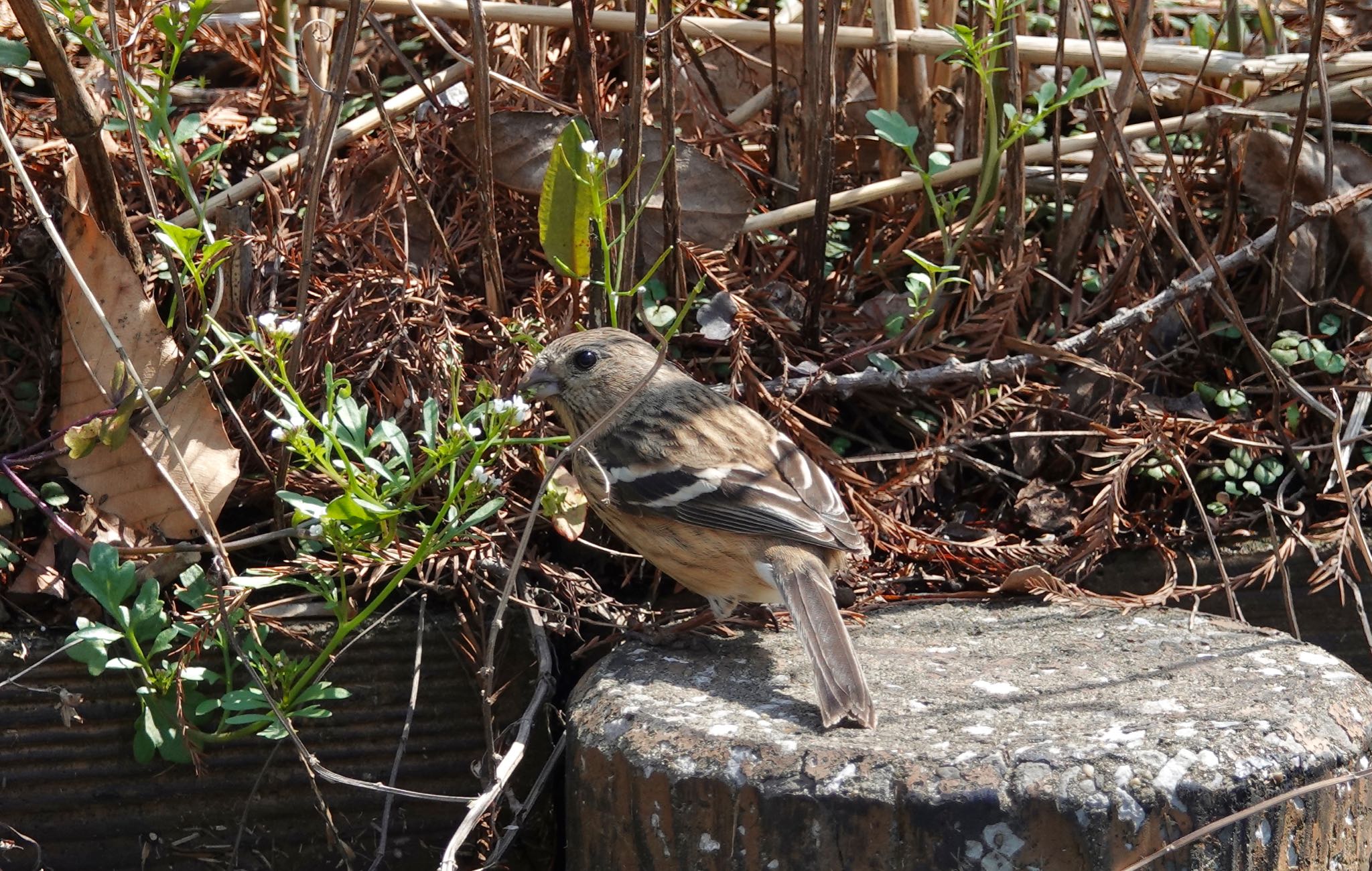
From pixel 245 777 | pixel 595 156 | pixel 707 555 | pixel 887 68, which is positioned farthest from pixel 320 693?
pixel 887 68

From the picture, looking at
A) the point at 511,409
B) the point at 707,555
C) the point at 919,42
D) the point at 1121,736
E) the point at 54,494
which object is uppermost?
the point at 919,42

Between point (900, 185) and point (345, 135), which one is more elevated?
point (345, 135)

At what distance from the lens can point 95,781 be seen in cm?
348

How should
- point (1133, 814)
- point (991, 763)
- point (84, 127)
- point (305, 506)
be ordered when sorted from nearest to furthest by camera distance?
point (1133, 814) < point (991, 763) < point (305, 506) < point (84, 127)

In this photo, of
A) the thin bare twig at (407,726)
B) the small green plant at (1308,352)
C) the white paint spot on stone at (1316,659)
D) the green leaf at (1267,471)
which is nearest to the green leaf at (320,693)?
the thin bare twig at (407,726)

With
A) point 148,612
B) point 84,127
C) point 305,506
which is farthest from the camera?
point 84,127

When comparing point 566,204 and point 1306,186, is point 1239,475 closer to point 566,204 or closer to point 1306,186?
point 1306,186

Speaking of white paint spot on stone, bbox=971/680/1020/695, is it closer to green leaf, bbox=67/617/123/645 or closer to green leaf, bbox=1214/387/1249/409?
green leaf, bbox=1214/387/1249/409

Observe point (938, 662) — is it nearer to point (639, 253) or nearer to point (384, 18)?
point (639, 253)

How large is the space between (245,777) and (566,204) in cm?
177

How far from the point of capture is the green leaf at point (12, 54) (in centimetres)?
325

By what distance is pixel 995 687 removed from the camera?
2.94m

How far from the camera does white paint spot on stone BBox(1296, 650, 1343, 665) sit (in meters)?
2.90

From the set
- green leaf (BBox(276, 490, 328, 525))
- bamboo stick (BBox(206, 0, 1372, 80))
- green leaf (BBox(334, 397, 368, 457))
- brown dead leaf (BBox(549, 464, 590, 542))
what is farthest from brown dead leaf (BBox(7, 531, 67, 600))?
bamboo stick (BBox(206, 0, 1372, 80))
